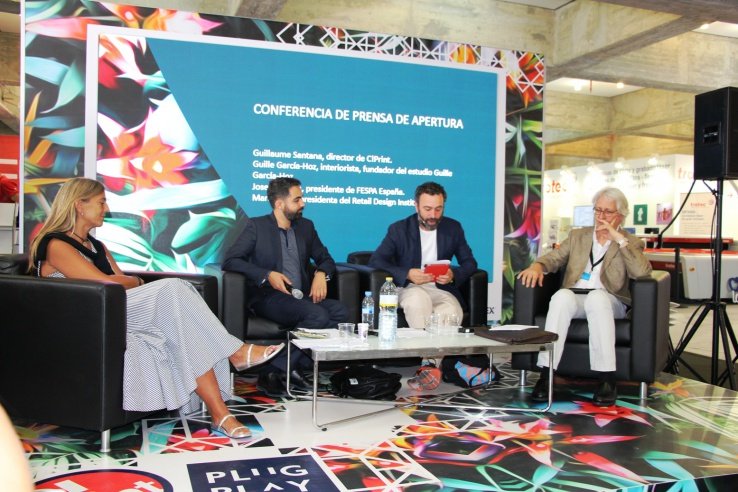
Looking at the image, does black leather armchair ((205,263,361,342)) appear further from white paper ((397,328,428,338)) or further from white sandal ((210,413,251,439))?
white sandal ((210,413,251,439))

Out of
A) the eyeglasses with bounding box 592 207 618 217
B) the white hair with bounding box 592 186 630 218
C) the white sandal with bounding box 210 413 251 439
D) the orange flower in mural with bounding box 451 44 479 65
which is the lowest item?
the white sandal with bounding box 210 413 251 439

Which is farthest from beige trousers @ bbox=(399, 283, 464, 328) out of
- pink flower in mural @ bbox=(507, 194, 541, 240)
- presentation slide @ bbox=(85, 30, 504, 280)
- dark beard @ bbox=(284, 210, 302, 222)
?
pink flower in mural @ bbox=(507, 194, 541, 240)

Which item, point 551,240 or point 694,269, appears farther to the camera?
point 551,240

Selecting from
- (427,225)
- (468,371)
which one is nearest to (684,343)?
(468,371)

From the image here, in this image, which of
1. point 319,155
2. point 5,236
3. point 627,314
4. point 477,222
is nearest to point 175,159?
point 319,155

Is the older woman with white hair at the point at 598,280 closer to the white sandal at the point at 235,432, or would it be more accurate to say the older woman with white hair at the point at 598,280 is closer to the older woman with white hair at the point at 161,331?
the white sandal at the point at 235,432

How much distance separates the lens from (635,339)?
11.4ft

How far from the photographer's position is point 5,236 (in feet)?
25.9

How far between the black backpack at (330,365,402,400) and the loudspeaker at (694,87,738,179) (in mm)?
2399

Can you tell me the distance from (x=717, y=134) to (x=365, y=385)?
267 centimetres

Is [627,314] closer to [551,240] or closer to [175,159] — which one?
[175,159]

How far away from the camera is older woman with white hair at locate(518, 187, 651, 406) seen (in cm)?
342

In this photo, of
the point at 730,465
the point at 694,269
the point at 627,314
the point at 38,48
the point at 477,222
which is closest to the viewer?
the point at 730,465

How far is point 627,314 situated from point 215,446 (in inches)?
93.8
